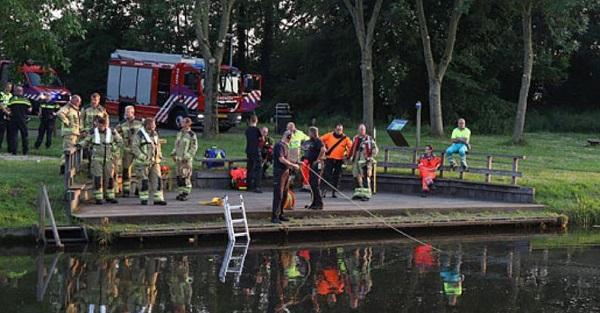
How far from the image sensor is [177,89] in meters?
35.2

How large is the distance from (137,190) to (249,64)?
115ft

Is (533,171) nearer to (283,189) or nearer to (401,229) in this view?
(401,229)

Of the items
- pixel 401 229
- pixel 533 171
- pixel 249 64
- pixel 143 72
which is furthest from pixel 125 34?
pixel 401 229

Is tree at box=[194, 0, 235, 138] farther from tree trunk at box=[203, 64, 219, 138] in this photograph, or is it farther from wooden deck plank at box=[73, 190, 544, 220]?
wooden deck plank at box=[73, 190, 544, 220]

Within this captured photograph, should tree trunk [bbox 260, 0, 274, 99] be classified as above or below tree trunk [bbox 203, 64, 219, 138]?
above

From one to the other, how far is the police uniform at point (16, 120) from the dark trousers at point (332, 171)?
751cm

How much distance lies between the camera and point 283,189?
17.2 metres

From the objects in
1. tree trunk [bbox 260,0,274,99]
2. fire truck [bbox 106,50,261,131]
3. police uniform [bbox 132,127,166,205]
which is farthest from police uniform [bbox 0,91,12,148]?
tree trunk [bbox 260,0,274,99]

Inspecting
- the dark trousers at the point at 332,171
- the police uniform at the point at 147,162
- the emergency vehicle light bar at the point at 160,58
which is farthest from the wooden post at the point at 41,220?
the emergency vehicle light bar at the point at 160,58

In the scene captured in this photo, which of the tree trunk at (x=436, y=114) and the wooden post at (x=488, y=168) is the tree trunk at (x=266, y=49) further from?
the wooden post at (x=488, y=168)

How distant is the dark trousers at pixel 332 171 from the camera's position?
20734mm

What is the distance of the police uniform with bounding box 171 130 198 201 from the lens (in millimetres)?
18828

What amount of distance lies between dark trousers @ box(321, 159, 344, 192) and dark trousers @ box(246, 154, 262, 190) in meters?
1.48

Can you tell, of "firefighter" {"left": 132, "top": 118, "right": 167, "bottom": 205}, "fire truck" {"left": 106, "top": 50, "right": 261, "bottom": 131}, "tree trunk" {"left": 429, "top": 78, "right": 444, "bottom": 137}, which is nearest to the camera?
"firefighter" {"left": 132, "top": 118, "right": 167, "bottom": 205}
